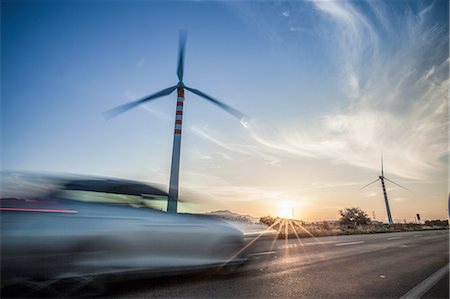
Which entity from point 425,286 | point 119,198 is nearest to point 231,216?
point 119,198

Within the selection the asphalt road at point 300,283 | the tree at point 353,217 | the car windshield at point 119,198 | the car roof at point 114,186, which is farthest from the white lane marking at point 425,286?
→ the tree at point 353,217

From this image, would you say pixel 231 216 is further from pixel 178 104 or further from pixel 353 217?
pixel 353 217

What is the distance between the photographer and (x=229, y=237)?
14.5ft

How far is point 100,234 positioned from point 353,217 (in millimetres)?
48606

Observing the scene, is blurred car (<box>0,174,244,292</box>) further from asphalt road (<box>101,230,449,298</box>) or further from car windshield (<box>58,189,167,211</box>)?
asphalt road (<box>101,230,449,298</box>)

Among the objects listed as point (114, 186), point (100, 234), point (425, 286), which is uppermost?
point (114, 186)

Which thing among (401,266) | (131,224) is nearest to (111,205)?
(131,224)

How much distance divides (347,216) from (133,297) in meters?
48.4

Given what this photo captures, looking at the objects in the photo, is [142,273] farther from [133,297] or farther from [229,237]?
[229,237]

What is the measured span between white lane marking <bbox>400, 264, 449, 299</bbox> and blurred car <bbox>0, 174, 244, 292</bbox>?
251 centimetres

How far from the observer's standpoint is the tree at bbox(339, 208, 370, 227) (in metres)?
43.3

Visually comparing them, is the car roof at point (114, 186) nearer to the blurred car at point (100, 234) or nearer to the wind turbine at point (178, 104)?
the blurred car at point (100, 234)

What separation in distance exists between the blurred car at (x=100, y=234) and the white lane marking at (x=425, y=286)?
8.24 ft

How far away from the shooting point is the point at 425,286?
404cm
